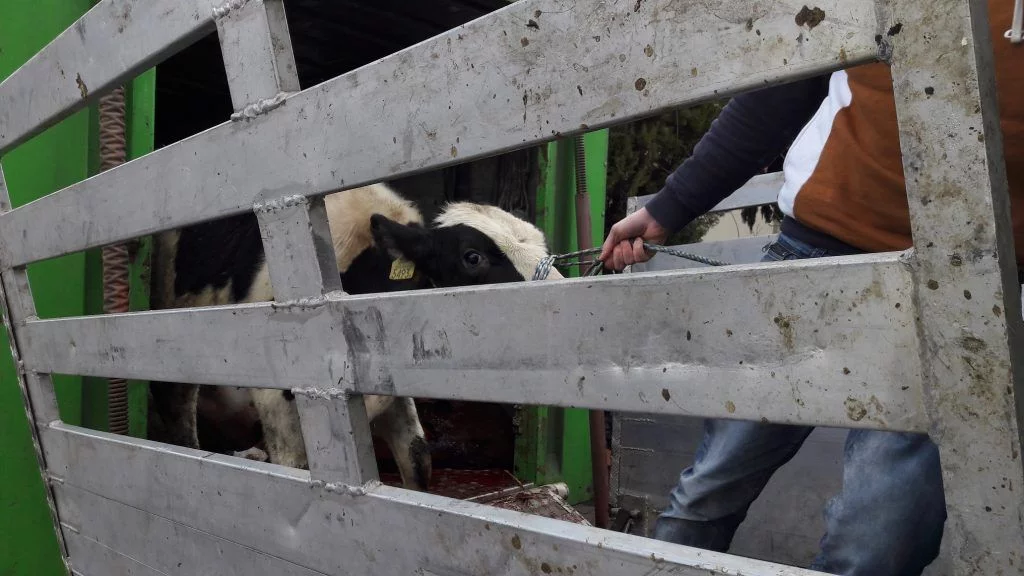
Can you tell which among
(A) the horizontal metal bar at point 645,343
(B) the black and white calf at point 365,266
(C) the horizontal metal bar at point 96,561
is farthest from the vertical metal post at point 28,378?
(A) the horizontal metal bar at point 645,343

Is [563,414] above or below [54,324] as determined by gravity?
below

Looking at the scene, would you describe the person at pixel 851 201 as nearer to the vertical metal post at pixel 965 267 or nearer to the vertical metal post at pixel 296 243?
the vertical metal post at pixel 965 267

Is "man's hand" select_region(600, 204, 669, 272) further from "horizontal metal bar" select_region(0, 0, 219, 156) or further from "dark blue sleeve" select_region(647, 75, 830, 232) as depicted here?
"horizontal metal bar" select_region(0, 0, 219, 156)

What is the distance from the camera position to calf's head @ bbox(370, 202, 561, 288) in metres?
3.74

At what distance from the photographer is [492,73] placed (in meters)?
1.15

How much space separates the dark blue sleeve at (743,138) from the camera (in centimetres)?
155

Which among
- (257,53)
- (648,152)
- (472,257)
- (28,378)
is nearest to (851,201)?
(257,53)

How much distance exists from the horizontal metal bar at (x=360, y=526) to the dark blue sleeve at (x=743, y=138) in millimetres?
824

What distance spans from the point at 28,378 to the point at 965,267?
269 centimetres

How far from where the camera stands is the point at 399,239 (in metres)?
3.80

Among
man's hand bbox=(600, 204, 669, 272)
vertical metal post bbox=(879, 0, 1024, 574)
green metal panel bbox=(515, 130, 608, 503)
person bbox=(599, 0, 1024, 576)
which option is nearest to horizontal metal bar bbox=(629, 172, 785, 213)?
green metal panel bbox=(515, 130, 608, 503)

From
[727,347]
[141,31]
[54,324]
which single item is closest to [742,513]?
[727,347]

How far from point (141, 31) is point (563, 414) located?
3.24m

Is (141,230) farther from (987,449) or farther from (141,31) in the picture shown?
(987,449)
